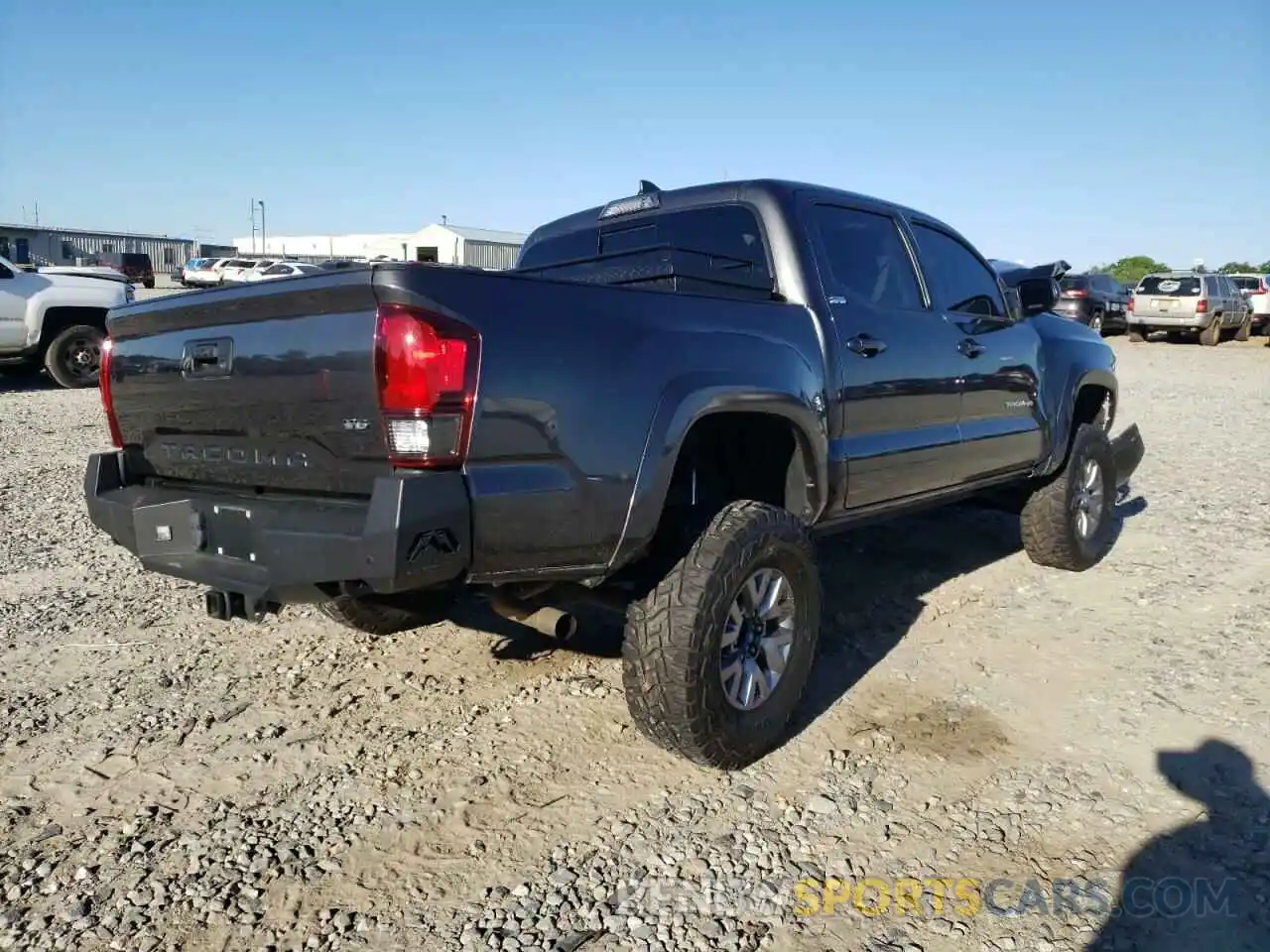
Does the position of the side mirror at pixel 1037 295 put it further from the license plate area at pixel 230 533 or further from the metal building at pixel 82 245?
the metal building at pixel 82 245

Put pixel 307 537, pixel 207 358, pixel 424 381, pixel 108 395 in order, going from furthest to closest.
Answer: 1. pixel 108 395
2. pixel 207 358
3. pixel 307 537
4. pixel 424 381

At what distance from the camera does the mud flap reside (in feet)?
19.1

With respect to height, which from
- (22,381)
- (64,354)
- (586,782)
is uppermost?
(64,354)

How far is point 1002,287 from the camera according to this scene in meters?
5.00

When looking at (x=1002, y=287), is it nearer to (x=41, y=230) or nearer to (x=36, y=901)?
(x=36, y=901)

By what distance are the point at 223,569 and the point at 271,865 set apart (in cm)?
82

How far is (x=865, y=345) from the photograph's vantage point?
3676mm

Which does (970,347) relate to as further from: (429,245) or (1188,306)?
(429,245)

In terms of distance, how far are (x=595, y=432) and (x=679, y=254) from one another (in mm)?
1625

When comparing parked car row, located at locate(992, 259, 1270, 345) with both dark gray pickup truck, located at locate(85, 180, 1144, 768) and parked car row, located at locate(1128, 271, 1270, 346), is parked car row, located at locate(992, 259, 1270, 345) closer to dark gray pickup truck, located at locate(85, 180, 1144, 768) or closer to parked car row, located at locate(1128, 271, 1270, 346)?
parked car row, located at locate(1128, 271, 1270, 346)

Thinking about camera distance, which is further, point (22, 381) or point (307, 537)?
point (22, 381)

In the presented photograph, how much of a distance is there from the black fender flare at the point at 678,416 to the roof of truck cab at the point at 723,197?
943 mm

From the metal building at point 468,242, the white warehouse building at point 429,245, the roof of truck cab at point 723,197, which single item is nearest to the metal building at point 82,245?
the white warehouse building at point 429,245

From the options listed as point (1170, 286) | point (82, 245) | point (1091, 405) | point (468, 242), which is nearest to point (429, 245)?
point (468, 242)
